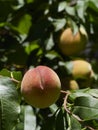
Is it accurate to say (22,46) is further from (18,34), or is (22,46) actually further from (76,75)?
(76,75)

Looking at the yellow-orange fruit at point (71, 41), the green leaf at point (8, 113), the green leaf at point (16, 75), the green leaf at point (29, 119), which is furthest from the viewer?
the yellow-orange fruit at point (71, 41)

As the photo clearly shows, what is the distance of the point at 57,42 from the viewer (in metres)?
1.85

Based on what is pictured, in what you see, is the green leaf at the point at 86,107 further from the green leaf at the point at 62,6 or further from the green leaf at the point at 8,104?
the green leaf at the point at 62,6

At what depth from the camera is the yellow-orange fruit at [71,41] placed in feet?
5.98

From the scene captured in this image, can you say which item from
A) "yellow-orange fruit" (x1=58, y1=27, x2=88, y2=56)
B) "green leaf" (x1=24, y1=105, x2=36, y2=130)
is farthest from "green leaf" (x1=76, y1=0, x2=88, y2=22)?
"green leaf" (x1=24, y1=105, x2=36, y2=130)

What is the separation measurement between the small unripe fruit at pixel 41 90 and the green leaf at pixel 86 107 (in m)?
0.07

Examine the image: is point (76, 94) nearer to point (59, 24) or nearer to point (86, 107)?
point (86, 107)

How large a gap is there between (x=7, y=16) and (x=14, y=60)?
0.70ft

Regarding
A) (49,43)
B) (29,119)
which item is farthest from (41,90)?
(49,43)

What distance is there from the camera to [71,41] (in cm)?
186

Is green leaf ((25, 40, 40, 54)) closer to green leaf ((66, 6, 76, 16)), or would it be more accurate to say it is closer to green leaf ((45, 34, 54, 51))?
green leaf ((45, 34, 54, 51))

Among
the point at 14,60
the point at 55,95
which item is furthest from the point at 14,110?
the point at 14,60

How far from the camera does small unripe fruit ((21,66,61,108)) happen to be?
1236 mm

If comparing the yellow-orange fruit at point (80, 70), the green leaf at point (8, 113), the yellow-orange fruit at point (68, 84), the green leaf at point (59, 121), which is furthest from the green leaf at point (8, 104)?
the yellow-orange fruit at point (80, 70)
